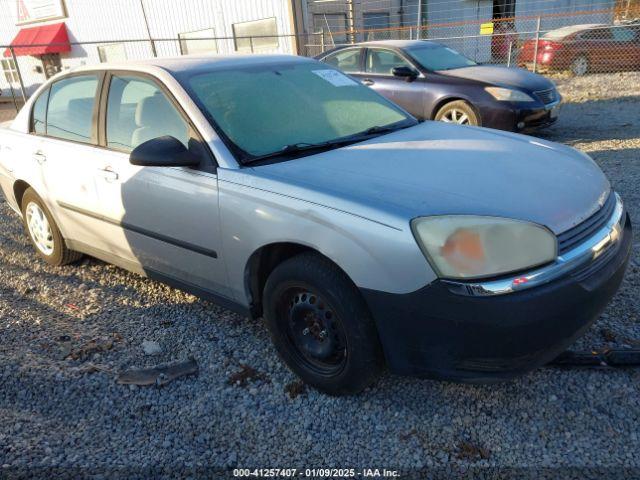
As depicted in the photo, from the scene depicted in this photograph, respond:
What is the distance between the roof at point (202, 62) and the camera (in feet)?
10.5

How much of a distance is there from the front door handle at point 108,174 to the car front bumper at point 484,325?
190 cm

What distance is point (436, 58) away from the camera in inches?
314

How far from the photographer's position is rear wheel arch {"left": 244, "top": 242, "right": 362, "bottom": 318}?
101 inches

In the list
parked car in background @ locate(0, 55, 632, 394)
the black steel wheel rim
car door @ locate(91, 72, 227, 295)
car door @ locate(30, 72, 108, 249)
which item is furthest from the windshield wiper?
car door @ locate(30, 72, 108, 249)

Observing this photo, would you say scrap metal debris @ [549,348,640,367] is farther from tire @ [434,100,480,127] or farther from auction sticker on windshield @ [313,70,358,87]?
tire @ [434,100,480,127]

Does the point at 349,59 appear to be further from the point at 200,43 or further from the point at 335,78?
the point at 200,43

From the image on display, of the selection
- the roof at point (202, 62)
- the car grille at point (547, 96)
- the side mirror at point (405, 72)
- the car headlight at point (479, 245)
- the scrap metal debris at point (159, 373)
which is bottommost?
the scrap metal debris at point (159, 373)

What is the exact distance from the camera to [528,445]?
222cm

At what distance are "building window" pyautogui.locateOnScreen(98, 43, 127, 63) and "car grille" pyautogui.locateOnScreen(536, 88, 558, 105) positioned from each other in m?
15.8

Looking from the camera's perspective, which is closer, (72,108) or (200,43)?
(72,108)

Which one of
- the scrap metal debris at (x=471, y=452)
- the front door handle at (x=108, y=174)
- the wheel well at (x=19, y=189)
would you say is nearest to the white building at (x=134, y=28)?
the wheel well at (x=19, y=189)

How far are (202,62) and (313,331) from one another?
190 cm

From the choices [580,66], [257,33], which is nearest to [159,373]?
[257,33]

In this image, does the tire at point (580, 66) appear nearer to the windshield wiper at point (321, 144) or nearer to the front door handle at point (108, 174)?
the windshield wiper at point (321, 144)
